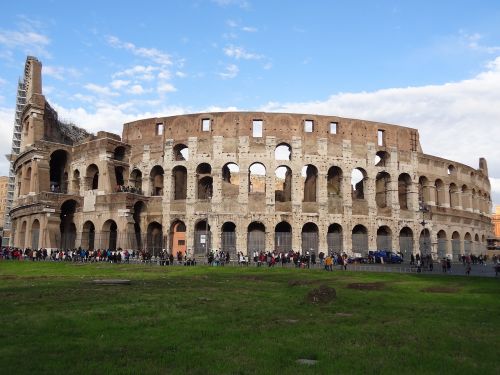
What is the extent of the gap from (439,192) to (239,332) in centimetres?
4328

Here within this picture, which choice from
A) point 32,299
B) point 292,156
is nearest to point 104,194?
point 292,156

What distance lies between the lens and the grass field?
6.68m

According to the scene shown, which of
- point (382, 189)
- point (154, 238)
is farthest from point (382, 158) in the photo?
point (154, 238)

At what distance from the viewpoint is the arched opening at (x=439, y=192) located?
47.2m

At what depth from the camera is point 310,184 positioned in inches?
1693

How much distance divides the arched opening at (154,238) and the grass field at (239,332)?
82.1 feet

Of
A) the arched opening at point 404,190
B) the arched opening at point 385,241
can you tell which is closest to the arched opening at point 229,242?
the arched opening at point 385,241

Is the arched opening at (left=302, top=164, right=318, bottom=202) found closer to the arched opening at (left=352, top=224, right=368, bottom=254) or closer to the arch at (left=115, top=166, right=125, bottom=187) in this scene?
the arched opening at (left=352, top=224, right=368, bottom=254)

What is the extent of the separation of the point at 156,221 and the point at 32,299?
1109 inches

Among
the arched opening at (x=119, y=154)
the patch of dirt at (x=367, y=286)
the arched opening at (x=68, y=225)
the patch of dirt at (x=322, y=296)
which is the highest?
the arched opening at (x=119, y=154)

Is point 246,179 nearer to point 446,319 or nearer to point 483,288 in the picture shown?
point 483,288

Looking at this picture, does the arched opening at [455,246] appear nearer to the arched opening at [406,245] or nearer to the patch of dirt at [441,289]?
the arched opening at [406,245]

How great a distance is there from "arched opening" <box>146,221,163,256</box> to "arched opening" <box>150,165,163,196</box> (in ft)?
9.88

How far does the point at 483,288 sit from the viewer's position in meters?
18.1
